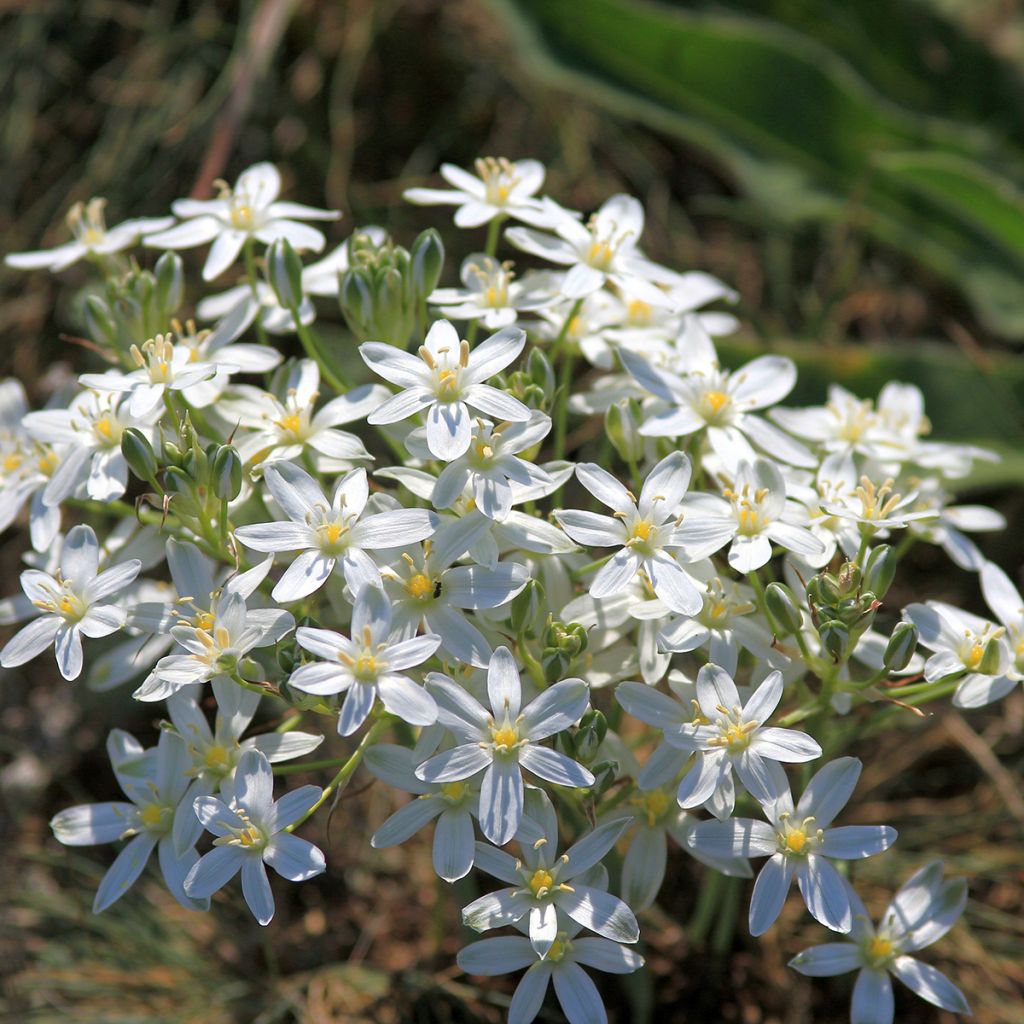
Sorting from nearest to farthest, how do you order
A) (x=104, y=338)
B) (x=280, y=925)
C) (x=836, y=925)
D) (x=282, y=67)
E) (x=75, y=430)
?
(x=836, y=925) → (x=75, y=430) → (x=104, y=338) → (x=280, y=925) → (x=282, y=67)

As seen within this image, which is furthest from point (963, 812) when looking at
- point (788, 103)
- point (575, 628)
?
point (788, 103)

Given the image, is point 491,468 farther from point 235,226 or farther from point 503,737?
point 235,226

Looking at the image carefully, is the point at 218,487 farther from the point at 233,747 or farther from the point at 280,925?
the point at 280,925

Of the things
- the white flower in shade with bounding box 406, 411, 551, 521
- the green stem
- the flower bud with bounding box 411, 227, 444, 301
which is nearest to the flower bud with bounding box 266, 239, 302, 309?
the flower bud with bounding box 411, 227, 444, 301

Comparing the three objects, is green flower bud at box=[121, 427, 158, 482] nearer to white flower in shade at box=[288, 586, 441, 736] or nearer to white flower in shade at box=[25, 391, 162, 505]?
white flower in shade at box=[25, 391, 162, 505]

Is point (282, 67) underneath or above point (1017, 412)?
underneath

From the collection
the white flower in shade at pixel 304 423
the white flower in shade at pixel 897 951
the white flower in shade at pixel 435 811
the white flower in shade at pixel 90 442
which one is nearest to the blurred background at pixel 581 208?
the white flower in shade at pixel 897 951
